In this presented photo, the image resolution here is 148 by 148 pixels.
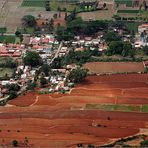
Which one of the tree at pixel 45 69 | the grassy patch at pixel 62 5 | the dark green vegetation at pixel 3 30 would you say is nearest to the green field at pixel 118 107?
the tree at pixel 45 69

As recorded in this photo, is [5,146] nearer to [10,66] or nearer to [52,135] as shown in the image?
[52,135]

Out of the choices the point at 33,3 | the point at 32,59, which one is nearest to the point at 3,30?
the point at 33,3

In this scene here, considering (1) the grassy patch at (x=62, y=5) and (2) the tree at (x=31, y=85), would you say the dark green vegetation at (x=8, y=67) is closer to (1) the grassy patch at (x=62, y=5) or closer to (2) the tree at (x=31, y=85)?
(2) the tree at (x=31, y=85)

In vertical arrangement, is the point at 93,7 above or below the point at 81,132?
above

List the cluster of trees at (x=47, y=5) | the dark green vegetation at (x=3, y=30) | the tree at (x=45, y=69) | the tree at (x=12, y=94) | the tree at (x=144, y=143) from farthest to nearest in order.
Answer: the cluster of trees at (x=47, y=5)
the dark green vegetation at (x=3, y=30)
the tree at (x=45, y=69)
the tree at (x=12, y=94)
the tree at (x=144, y=143)

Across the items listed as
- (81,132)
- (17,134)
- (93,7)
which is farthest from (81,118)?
(93,7)

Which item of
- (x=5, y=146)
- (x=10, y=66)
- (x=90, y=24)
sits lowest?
(x=5, y=146)
